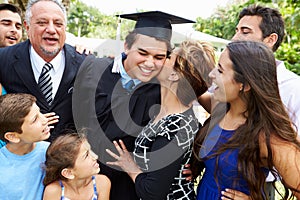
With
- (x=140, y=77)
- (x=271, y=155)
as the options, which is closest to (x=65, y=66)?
(x=140, y=77)

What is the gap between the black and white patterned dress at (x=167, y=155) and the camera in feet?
6.68

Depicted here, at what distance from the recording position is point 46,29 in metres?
2.77

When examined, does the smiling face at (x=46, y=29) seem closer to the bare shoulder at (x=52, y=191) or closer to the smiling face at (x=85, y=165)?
the smiling face at (x=85, y=165)

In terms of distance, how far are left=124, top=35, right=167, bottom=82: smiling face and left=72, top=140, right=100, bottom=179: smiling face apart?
0.62 m

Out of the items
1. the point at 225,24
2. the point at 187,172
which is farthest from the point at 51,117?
the point at 225,24

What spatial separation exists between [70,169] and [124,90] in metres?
0.67

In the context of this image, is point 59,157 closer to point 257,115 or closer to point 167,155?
point 167,155

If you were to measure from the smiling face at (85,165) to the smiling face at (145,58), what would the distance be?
0.62 meters

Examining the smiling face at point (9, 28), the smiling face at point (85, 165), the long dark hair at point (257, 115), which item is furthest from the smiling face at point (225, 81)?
the smiling face at point (9, 28)

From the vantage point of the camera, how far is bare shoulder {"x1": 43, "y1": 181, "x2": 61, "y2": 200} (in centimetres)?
231

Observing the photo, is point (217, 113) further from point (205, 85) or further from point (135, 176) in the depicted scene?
point (135, 176)

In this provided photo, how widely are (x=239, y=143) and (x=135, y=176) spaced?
0.63m

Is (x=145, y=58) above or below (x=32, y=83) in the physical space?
above

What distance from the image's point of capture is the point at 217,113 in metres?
2.33
